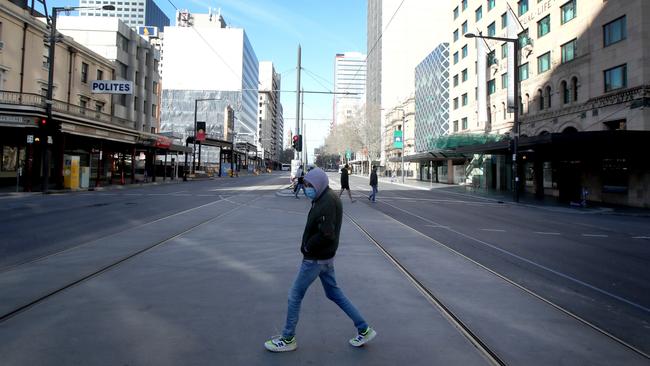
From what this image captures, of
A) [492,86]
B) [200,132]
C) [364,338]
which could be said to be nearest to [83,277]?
[364,338]

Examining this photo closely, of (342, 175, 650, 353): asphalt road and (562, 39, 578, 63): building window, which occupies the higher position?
(562, 39, 578, 63): building window

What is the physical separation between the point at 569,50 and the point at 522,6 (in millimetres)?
9245

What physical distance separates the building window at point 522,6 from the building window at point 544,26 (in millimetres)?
3108

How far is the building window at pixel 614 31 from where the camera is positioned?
23409 millimetres

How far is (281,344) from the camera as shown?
149 inches

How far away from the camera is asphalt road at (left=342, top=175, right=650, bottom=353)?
17.1ft

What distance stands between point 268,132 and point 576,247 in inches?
6657

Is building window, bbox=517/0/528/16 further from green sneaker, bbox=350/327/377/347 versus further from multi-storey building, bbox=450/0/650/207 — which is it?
green sneaker, bbox=350/327/377/347

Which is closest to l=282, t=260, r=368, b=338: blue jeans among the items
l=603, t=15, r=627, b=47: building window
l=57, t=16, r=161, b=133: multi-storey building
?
l=603, t=15, r=627, b=47: building window

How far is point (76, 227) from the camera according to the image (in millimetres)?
10883

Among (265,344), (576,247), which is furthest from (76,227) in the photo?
(576,247)

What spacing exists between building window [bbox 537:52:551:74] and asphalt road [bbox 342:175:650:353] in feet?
61.9

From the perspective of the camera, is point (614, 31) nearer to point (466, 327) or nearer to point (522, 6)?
point (522, 6)

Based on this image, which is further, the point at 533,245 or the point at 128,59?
the point at 128,59
